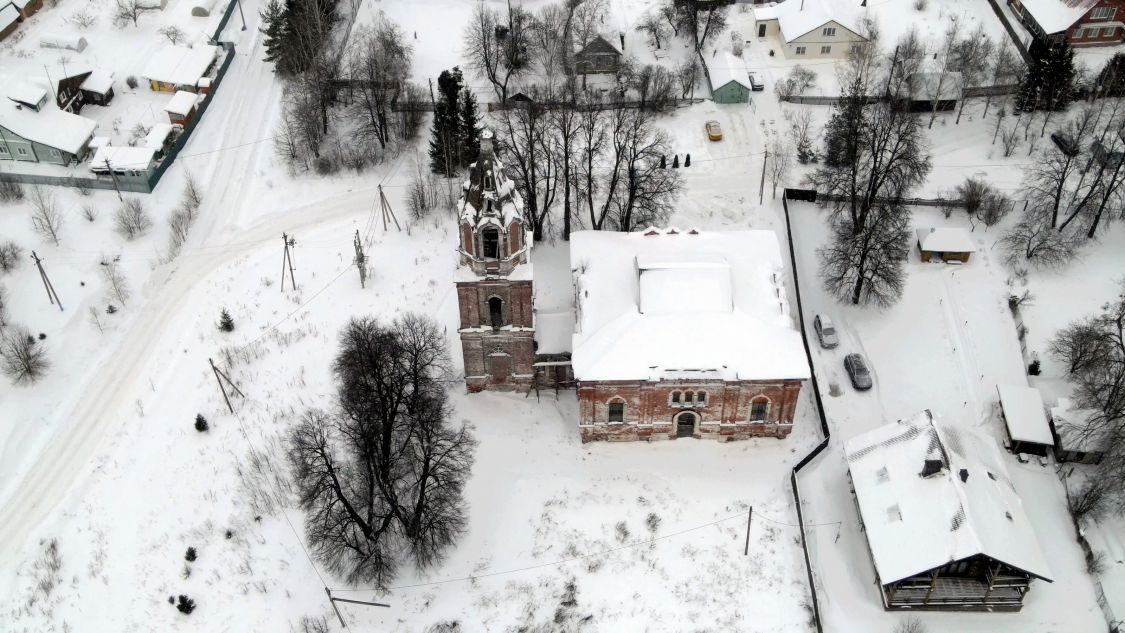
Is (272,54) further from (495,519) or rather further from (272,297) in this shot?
(495,519)

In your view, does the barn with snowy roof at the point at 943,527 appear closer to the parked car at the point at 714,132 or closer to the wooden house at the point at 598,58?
the parked car at the point at 714,132

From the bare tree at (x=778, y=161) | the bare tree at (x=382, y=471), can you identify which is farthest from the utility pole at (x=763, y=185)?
the bare tree at (x=382, y=471)

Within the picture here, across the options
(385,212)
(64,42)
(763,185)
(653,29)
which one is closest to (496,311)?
(385,212)

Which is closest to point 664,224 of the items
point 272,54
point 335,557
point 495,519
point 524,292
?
point 524,292

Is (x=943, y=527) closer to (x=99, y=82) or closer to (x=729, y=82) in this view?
(x=729, y=82)

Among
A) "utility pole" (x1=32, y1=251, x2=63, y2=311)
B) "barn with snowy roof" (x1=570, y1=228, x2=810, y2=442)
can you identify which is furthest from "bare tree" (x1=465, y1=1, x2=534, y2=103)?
"utility pole" (x1=32, y1=251, x2=63, y2=311)

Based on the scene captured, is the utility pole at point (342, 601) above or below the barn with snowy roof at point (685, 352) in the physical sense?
below

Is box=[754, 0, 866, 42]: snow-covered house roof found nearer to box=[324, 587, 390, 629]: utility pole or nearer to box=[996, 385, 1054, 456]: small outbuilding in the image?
box=[996, 385, 1054, 456]: small outbuilding
